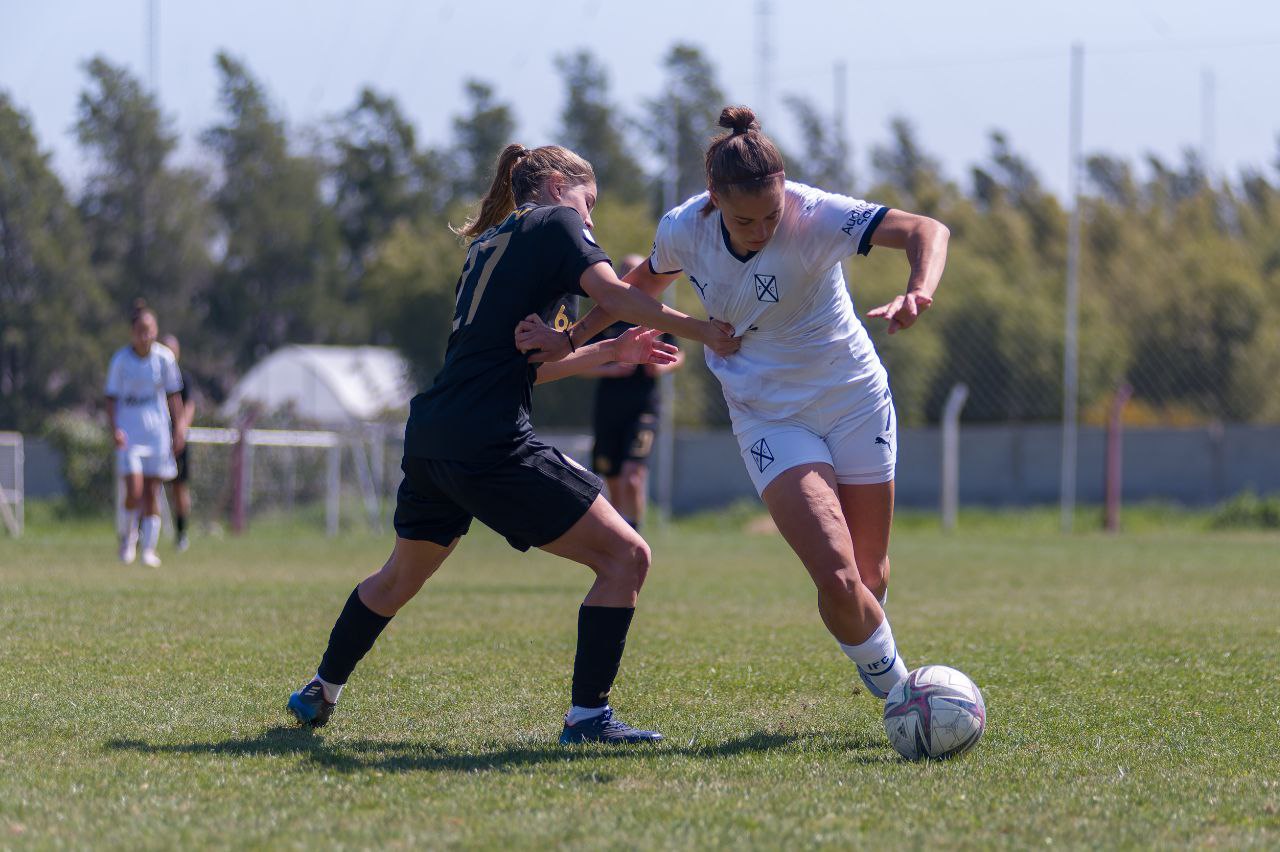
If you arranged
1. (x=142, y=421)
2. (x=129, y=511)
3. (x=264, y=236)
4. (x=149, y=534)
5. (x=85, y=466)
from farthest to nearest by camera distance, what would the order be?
1. (x=264, y=236)
2. (x=85, y=466)
3. (x=142, y=421)
4. (x=129, y=511)
5. (x=149, y=534)

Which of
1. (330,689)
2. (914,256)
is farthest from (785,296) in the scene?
(330,689)

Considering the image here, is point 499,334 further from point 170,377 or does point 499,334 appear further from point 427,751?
point 170,377

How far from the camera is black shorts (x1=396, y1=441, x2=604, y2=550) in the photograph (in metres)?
4.57

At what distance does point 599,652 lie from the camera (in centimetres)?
472

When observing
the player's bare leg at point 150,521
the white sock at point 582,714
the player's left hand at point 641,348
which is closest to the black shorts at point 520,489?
the player's left hand at point 641,348

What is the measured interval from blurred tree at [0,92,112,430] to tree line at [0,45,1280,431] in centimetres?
6

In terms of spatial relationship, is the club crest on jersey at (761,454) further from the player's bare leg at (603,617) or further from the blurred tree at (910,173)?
the blurred tree at (910,173)

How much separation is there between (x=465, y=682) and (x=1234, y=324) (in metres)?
21.2

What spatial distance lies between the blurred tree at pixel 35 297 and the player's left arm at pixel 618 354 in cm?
2008

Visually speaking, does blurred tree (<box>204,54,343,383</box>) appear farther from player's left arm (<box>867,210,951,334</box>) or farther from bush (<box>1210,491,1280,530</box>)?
player's left arm (<box>867,210,951,334</box>)

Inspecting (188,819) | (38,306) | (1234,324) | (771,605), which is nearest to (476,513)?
(188,819)

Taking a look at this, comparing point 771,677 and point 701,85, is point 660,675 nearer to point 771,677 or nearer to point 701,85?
point 771,677

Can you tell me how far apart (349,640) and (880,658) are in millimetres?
1783

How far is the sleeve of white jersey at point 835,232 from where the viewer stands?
15.6 ft
